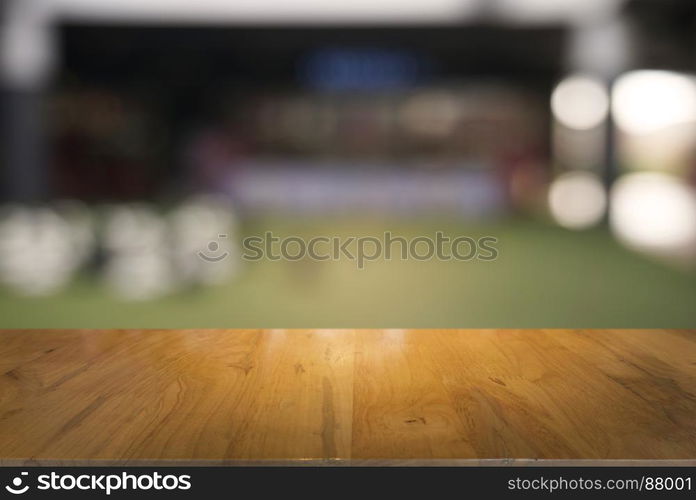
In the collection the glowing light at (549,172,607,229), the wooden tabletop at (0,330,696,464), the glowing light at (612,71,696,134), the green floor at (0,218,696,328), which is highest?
the glowing light at (612,71,696,134)

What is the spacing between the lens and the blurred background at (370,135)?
800 centimetres

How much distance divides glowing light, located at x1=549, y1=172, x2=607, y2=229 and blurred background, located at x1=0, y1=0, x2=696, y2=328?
4 centimetres

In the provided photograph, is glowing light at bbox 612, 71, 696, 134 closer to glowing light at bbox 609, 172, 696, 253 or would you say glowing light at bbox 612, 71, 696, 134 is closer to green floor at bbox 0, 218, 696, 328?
glowing light at bbox 609, 172, 696, 253

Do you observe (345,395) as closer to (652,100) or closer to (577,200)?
(577,200)

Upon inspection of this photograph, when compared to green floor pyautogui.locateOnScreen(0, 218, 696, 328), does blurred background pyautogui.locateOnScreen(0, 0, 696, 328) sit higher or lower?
higher

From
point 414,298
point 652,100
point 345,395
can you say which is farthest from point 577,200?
point 345,395

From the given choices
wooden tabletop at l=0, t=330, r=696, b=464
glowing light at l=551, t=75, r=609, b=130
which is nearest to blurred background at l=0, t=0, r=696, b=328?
glowing light at l=551, t=75, r=609, b=130

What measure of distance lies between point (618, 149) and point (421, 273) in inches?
220

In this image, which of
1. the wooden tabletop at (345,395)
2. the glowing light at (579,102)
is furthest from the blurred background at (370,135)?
the wooden tabletop at (345,395)

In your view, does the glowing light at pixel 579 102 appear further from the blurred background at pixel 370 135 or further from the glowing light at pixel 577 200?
the glowing light at pixel 577 200

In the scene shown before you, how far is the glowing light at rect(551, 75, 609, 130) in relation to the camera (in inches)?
490

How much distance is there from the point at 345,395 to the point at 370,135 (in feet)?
36.0
